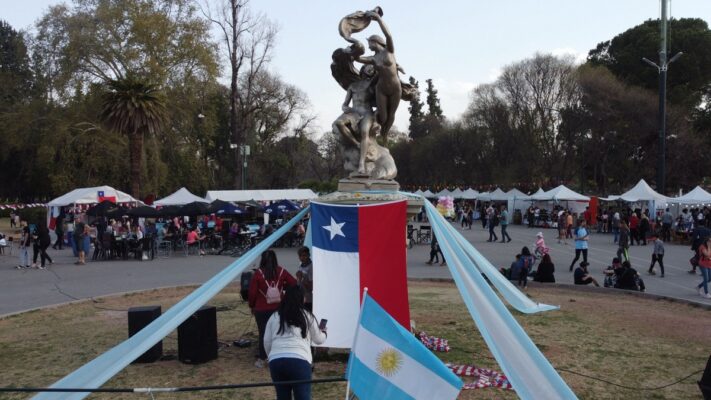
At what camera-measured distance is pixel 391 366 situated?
3861mm

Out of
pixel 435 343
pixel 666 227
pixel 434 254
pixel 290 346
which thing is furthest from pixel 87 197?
pixel 666 227

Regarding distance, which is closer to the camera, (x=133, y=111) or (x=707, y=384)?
(x=707, y=384)

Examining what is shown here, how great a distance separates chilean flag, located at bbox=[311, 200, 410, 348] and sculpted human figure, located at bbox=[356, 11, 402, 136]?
1996mm

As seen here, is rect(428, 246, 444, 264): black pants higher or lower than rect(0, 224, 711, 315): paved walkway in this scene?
higher

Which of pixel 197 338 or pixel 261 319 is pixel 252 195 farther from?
pixel 261 319

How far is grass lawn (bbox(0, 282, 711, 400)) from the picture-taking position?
682cm

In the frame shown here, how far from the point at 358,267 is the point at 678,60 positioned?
4716 cm

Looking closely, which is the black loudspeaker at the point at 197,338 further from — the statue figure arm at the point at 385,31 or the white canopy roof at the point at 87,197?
the white canopy roof at the point at 87,197

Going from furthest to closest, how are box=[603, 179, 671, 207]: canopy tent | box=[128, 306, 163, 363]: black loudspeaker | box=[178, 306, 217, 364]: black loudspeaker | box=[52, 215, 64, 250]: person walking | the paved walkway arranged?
box=[603, 179, 671, 207]: canopy tent < box=[52, 215, 64, 250]: person walking < the paved walkway < box=[128, 306, 163, 363]: black loudspeaker < box=[178, 306, 217, 364]: black loudspeaker

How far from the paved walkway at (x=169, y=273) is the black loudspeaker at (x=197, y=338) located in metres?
6.19

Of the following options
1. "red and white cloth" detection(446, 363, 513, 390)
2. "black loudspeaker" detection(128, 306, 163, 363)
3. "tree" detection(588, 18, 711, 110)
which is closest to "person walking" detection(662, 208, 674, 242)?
"tree" detection(588, 18, 711, 110)

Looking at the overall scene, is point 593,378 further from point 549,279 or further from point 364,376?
point 549,279

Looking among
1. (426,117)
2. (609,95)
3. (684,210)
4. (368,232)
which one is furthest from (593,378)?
(426,117)

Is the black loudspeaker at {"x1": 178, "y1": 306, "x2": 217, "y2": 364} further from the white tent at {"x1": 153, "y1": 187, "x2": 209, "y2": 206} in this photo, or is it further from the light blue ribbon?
the white tent at {"x1": 153, "y1": 187, "x2": 209, "y2": 206}
